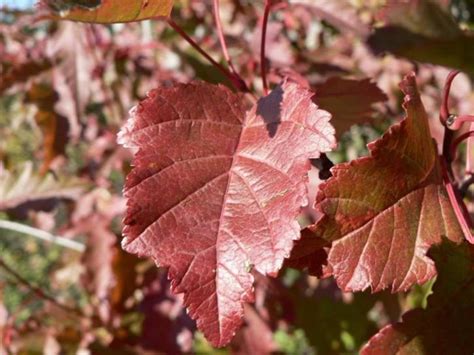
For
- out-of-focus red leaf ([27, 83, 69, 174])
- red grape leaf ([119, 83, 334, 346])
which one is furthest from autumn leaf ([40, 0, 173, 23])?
out-of-focus red leaf ([27, 83, 69, 174])

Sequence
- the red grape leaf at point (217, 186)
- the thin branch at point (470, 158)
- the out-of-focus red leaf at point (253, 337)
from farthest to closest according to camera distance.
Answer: the out-of-focus red leaf at point (253, 337)
the thin branch at point (470, 158)
the red grape leaf at point (217, 186)

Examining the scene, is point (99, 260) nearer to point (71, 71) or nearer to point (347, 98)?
point (71, 71)

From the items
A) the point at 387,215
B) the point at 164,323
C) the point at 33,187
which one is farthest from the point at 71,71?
the point at 387,215

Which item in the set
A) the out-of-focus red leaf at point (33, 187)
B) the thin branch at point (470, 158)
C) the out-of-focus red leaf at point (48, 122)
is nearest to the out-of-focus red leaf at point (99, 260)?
the out-of-focus red leaf at point (33, 187)

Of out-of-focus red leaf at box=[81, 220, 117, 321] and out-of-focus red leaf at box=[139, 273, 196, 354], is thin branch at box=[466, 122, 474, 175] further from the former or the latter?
out-of-focus red leaf at box=[81, 220, 117, 321]

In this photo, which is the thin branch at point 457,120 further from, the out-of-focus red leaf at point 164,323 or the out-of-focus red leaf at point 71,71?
the out-of-focus red leaf at point 71,71

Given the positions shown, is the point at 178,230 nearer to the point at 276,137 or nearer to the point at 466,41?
the point at 276,137
